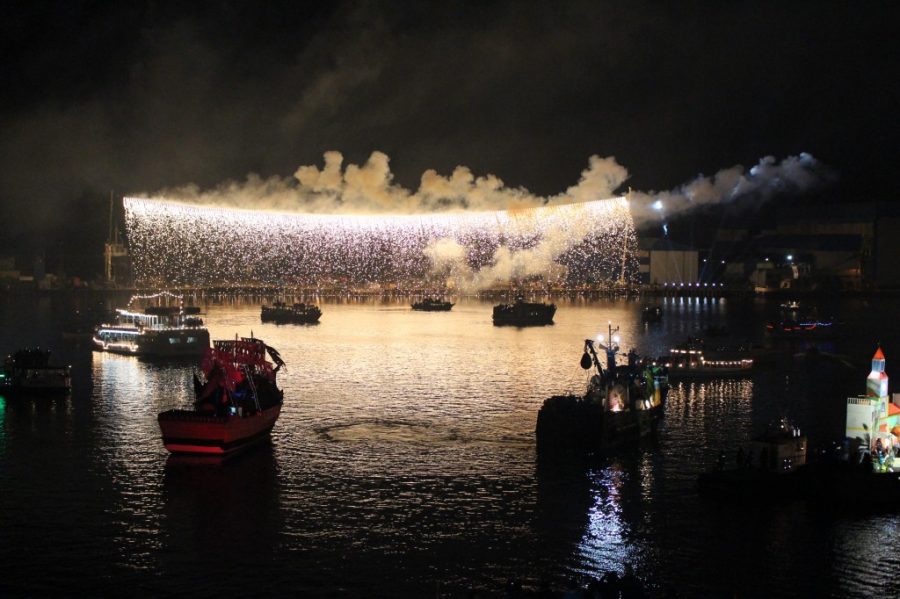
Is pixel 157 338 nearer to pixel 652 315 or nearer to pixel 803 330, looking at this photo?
pixel 803 330

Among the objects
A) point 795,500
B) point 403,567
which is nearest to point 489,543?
point 403,567

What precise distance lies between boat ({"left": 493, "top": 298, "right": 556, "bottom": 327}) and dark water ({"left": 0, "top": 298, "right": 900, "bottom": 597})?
148 feet

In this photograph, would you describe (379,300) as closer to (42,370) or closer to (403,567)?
(42,370)

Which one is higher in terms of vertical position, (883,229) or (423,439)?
(883,229)

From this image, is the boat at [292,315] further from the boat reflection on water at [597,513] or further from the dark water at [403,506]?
the boat reflection on water at [597,513]

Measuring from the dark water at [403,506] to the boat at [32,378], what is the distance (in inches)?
58.7

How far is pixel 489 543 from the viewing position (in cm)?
2398

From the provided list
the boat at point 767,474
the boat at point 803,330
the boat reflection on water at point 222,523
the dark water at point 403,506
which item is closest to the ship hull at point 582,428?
the dark water at point 403,506

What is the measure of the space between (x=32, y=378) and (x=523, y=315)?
187 ft

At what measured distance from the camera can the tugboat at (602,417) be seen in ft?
109

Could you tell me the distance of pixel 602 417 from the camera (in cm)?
3309

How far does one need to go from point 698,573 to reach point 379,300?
130898 millimetres

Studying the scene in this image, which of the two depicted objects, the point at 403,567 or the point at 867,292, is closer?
the point at 403,567

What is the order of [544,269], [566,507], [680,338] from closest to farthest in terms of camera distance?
[566,507], [680,338], [544,269]
